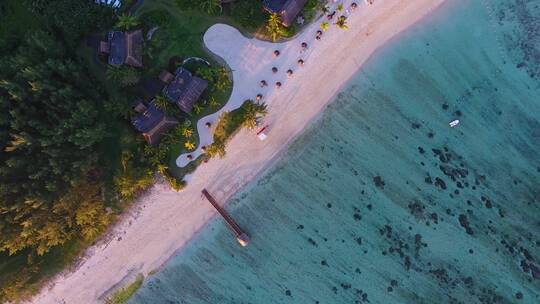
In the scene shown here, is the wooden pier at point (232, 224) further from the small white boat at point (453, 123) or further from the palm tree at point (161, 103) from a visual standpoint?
the small white boat at point (453, 123)

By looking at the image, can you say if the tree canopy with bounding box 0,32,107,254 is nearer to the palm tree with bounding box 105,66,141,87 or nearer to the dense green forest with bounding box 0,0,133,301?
the dense green forest with bounding box 0,0,133,301

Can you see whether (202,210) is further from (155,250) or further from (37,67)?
(37,67)

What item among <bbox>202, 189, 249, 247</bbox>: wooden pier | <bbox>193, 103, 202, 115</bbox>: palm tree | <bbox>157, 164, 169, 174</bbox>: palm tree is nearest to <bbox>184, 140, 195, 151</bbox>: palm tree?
<bbox>157, 164, 169, 174</bbox>: palm tree

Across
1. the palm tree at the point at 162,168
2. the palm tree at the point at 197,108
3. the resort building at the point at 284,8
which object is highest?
the resort building at the point at 284,8

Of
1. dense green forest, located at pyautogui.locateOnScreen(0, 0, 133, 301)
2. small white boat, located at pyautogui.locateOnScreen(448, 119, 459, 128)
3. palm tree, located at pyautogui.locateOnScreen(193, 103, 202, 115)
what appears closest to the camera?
dense green forest, located at pyautogui.locateOnScreen(0, 0, 133, 301)

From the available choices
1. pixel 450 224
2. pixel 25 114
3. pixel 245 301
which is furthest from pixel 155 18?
pixel 450 224

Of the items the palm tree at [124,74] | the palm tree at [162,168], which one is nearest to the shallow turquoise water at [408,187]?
the palm tree at [162,168]

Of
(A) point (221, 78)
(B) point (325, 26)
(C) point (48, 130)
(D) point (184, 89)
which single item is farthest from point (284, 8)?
(C) point (48, 130)
